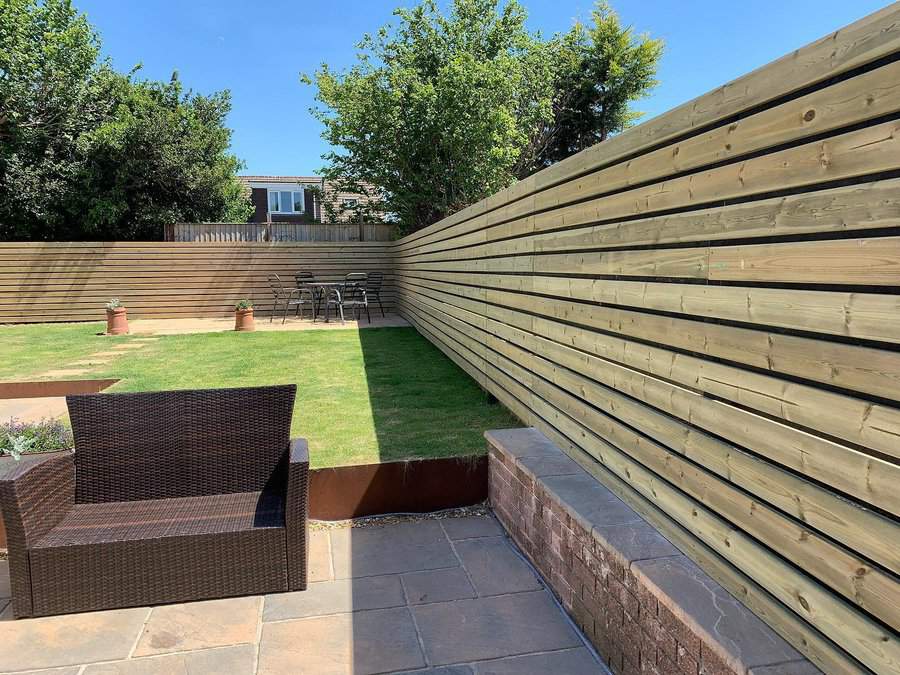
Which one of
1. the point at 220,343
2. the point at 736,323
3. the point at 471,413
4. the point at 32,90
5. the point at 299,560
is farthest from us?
the point at 32,90

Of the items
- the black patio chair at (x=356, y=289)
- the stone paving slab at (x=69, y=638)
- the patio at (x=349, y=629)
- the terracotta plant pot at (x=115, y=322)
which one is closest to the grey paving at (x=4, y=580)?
the patio at (x=349, y=629)

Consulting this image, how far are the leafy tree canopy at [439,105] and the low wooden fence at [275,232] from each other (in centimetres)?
158

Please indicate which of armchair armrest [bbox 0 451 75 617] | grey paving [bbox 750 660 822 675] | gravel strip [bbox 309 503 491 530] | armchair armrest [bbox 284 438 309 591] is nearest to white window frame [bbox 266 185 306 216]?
gravel strip [bbox 309 503 491 530]

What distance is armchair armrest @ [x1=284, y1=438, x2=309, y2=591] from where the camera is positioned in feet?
8.11

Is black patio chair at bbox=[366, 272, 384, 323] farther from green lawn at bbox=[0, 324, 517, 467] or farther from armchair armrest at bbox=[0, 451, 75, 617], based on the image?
armchair armrest at bbox=[0, 451, 75, 617]

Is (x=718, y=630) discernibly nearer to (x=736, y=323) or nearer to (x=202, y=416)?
(x=736, y=323)

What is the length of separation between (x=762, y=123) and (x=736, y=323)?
51 cm

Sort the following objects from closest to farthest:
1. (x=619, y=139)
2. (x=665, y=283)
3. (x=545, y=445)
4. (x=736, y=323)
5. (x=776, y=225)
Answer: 1. (x=776, y=225)
2. (x=736, y=323)
3. (x=665, y=283)
4. (x=619, y=139)
5. (x=545, y=445)

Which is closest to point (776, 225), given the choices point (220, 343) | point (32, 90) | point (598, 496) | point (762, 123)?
point (762, 123)

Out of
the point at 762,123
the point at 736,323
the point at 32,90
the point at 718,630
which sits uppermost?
the point at 32,90

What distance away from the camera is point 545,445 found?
3.12 meters

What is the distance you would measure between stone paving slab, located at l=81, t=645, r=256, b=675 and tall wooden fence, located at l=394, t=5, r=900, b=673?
5.01ft

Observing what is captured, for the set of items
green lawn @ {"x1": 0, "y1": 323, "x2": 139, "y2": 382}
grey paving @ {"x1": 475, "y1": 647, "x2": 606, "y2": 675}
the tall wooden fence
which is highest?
the tall wooden fence

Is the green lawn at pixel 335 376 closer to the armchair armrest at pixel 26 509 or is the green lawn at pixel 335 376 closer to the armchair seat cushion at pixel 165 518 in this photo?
the armchair seat cushion at pixel 165 518
